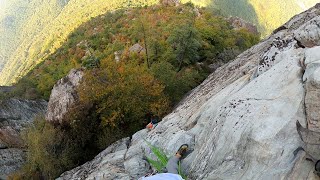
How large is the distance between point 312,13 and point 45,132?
89.1 ft

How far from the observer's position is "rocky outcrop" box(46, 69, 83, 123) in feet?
117

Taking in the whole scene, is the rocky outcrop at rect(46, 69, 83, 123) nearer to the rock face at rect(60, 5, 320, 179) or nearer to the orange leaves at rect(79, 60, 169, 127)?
the orange leaves at rect(79, 60, 169, 127)

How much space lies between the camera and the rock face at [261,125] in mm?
12547

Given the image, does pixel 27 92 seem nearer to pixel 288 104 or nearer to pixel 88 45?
pixel 88 45

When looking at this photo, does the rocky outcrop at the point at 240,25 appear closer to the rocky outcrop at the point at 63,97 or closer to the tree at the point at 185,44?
the tree at the point at 185,44

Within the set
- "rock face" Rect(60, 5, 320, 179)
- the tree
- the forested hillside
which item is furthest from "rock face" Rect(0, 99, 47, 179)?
"rock face" Rect(60, 5, 320, 179)

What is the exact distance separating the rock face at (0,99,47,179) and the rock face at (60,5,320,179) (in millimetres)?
23117

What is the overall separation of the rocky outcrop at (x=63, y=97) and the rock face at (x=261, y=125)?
47.9ft

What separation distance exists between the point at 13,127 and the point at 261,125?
1548 inches

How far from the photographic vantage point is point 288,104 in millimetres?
13914

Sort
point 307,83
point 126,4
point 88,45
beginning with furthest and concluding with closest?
point 126,4
point 88,45
point 307,83

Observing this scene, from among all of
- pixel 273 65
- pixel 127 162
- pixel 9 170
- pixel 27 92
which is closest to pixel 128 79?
pixel 127 162

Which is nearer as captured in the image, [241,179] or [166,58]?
[241,179]

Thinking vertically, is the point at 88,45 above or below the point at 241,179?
above
